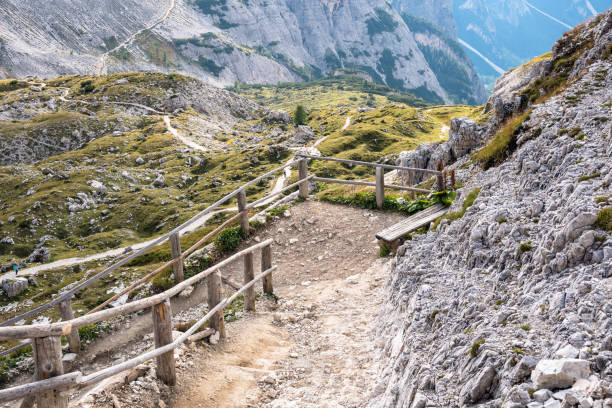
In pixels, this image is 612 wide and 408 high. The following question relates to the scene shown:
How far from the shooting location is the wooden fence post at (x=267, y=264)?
1272cm

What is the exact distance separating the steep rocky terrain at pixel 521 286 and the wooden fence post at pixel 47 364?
4486 millimetres

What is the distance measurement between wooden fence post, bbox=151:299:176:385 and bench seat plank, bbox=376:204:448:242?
27.3ft

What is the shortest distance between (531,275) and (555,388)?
102 inches

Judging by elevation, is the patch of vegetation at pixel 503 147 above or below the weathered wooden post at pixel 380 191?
above

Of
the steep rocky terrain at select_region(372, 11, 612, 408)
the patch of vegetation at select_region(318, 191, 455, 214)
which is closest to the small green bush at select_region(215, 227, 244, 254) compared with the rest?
the patch of vegetation at select_region(318, 191, 455, 214)

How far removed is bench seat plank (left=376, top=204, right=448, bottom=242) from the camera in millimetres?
14305

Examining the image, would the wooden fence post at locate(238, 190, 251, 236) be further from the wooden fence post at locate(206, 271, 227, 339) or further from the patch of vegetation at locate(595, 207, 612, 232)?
the patch of vegetation at locate(595, 207, 612, 232)

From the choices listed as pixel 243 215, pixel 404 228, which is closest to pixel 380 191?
pixel 404 228

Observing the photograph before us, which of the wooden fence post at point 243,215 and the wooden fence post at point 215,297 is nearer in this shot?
the wooden fence post at point 215,297

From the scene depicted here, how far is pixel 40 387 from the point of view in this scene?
539 centimetres

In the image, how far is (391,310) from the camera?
385 inches

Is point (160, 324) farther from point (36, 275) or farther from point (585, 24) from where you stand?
point (36, 275)

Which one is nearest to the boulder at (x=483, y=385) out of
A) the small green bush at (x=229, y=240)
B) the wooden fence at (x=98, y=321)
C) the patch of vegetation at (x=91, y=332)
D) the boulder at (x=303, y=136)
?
the wooden fence at (x=98, y=321)

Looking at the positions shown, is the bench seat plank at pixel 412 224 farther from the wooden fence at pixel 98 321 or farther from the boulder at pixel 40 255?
the boulder at pixel 40 255
